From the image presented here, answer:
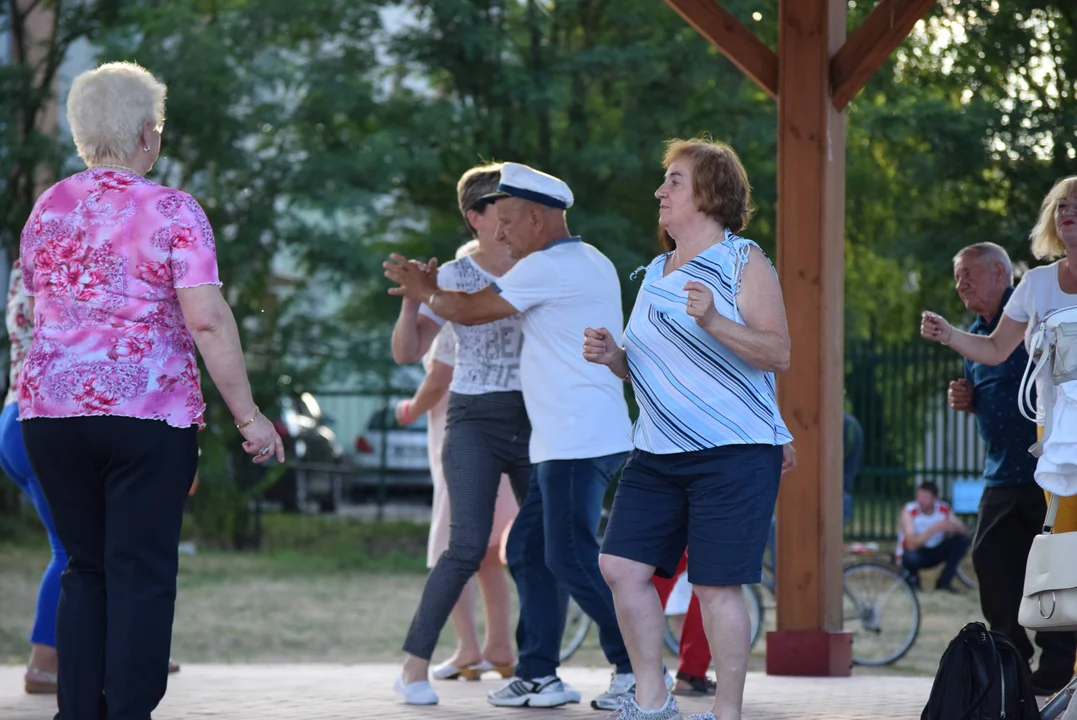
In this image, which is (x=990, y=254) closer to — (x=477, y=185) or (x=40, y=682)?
(x=477, y=185)

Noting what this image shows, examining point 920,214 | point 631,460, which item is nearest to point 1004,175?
point 920,214

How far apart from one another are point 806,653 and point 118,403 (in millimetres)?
3922

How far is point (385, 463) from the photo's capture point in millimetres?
18750

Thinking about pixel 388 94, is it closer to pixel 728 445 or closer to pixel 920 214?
pixel 920 214

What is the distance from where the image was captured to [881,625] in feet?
35.7

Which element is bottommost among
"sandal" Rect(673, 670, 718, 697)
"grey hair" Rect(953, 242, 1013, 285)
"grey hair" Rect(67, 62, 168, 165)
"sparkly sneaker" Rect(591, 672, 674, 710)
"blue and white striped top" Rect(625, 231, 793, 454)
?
"sandal" Rect(673, 670, 718, 697)

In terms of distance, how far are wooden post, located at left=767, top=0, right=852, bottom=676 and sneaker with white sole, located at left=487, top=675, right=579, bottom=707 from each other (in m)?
1.51

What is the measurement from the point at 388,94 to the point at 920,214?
596 centimetres

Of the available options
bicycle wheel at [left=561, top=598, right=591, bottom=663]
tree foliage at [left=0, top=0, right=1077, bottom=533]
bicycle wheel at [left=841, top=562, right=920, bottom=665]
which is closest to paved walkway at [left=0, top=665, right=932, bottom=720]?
bicycle wheel at [left=561, top=598, right=591, bottom=663]

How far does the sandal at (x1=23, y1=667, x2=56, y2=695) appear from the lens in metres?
6.34

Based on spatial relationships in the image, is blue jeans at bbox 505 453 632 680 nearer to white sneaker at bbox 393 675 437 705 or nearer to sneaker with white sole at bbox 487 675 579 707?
sneaker with white sole at bbox 487 675 579 707

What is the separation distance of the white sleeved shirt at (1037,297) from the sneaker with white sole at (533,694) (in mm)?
2135

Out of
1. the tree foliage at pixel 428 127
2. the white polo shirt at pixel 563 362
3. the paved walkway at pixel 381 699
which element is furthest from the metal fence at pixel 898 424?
the white polo shirt at pixel 563 362

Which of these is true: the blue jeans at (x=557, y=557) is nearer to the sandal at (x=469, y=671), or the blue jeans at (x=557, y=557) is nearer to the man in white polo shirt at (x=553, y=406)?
the man in white polo shirt at (x=553, y=406)
